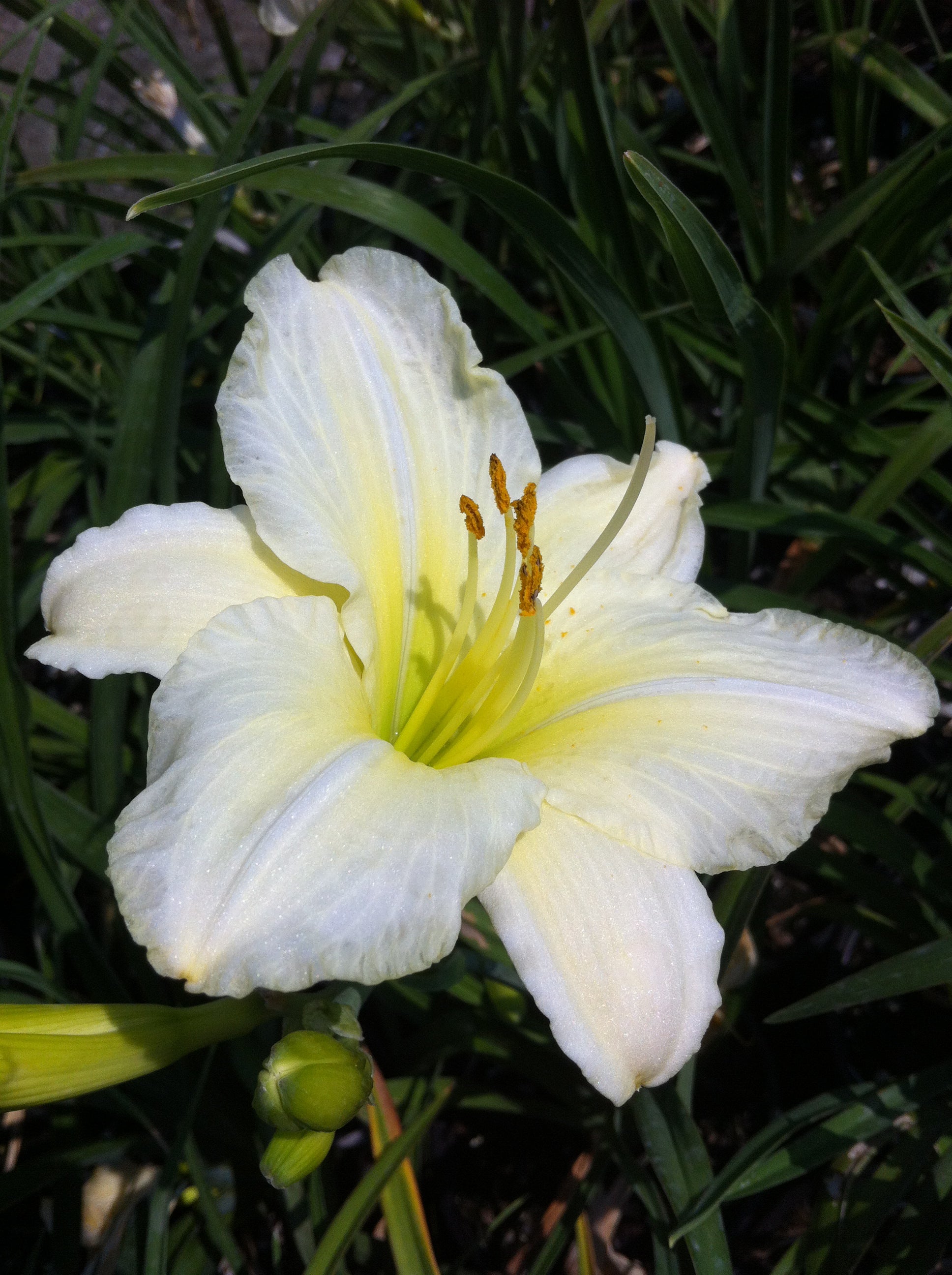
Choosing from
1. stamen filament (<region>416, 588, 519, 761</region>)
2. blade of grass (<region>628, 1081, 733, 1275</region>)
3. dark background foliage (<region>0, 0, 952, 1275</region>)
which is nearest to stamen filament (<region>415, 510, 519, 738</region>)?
stamen filament (<region>416, 588, 519, 761</region>)

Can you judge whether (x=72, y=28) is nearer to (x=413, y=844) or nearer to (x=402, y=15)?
(x=402, y=15)

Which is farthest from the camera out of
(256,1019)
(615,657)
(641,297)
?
(641,297)

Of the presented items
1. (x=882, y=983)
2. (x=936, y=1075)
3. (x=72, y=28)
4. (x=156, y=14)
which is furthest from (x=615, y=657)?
(x=156, y=14)

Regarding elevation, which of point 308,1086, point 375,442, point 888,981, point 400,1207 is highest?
point 375,442

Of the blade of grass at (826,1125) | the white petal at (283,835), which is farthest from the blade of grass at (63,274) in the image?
the blade of grass at (826,1125)

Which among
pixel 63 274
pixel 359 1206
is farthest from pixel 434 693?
pixel 63 274

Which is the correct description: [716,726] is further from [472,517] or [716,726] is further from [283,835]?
[283,835]
